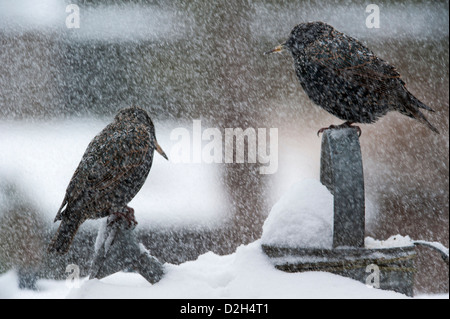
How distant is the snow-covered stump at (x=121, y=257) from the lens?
0.88m

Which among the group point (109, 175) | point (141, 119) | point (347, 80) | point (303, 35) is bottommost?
point (109, 175)

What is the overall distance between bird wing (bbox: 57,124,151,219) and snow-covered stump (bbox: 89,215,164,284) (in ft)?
0.95

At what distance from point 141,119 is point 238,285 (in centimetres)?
64

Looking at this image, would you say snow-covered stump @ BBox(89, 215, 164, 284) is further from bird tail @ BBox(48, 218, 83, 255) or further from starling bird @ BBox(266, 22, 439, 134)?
starling bird @ BBox(266, 22, 439, 134)

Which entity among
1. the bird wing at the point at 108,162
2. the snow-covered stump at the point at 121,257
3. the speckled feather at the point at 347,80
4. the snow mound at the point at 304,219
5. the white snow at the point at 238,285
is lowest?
the white snow at the point at 238,285

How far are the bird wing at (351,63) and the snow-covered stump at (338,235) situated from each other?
372mm

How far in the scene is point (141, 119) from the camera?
4.40 ft

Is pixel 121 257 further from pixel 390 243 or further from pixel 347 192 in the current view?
pixel 390 243

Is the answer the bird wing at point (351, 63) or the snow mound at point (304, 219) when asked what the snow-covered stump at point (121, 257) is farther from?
the bird wing at point (351, 63)

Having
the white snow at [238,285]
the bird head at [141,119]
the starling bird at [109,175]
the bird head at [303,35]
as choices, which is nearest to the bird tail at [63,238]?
the starling bird at [109,175]

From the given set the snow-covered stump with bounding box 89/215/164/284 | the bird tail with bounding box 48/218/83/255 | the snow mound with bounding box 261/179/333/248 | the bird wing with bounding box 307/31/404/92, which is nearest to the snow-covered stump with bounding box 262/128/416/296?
the snow mound with bounding box 261/179/333/248

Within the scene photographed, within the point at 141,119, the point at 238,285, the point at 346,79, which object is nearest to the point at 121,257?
the point at 238,285

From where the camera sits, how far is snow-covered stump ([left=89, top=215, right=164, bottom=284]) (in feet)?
2.90
